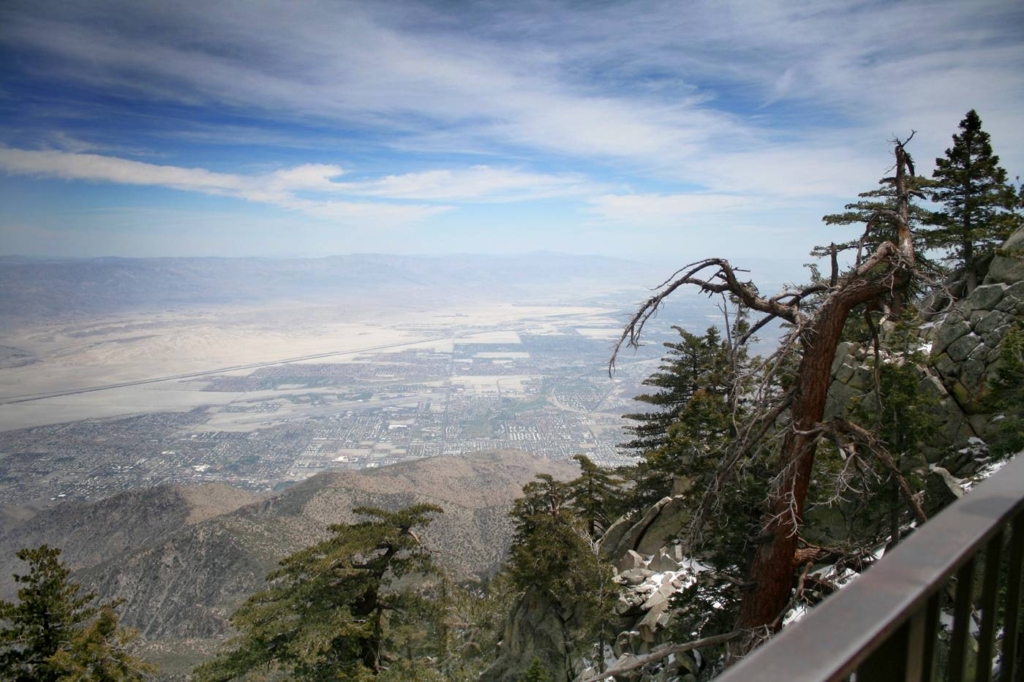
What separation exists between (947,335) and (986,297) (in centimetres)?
124

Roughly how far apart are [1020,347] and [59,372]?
25178 centimetres

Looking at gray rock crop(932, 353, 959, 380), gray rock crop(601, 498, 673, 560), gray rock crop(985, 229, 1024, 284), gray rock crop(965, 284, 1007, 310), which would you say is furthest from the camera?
gray rock crop(601, 498, 673, 560)

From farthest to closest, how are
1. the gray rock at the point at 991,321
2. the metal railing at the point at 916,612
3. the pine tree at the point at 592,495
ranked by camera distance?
the pine tree at the point at 592,495
the gray rock at the point at 991,321
the metal railing at the point at 916,612

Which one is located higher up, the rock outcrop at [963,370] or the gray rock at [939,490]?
the rock outcrop at [963,370]

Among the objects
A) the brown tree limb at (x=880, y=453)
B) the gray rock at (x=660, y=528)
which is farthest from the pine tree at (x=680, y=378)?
the brown tree limb at (x=880, y=453)

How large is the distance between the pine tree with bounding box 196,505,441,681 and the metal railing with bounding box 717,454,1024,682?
14.8 m

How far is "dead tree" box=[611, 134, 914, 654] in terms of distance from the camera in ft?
19.1

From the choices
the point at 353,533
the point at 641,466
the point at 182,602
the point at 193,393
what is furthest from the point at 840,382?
the point at 193,393

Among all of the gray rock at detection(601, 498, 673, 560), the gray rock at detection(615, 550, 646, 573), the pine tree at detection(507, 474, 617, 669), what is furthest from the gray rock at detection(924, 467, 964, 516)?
the gray rock at detection(601, 498, 673, 560)

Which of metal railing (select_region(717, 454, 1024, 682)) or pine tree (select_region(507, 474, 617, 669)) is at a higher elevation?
metal railing (select_region(717, 454, 1024, 682))

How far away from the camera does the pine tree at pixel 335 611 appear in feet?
47.3

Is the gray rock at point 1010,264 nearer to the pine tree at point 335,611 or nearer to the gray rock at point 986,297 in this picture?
the gray rock at point 986,297

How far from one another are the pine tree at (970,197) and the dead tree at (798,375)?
1577 centimetres

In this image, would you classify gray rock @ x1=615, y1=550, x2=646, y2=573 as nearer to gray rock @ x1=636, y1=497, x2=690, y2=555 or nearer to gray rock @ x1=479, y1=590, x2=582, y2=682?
gray rock @ x1=636, y1=497, x2=690, y2=555
